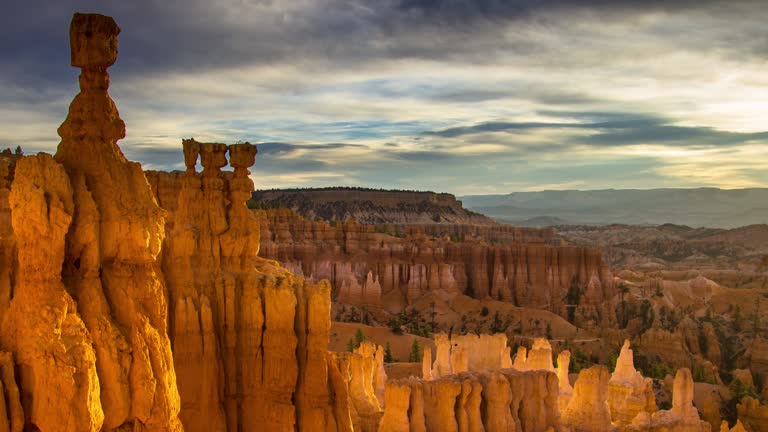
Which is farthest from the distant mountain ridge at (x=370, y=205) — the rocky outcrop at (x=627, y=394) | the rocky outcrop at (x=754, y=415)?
the rocky outcrop at (x=627, y=394)

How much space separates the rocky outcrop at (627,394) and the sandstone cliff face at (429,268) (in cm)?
3785

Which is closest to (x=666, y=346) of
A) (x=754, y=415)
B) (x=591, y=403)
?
(x=754, y=415)

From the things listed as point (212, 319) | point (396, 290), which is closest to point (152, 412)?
point (212, 319)

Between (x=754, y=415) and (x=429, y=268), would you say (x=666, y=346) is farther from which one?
(x=429, y=268)

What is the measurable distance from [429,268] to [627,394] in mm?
43580

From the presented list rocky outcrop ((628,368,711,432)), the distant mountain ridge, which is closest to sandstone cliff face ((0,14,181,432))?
rocky outcrop ((628,368,711,432))

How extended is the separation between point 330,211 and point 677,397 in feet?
358

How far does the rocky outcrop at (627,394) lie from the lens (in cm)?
2200

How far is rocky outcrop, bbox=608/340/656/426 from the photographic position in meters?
22.0

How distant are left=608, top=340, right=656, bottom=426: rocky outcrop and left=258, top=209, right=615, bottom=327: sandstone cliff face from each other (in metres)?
37.8

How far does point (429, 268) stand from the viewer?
216ft

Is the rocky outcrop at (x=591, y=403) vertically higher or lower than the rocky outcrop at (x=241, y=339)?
lower

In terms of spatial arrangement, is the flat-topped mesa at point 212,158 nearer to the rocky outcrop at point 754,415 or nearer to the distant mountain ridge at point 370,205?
the rocky outcrop at point 754,415

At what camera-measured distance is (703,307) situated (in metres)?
61.8
